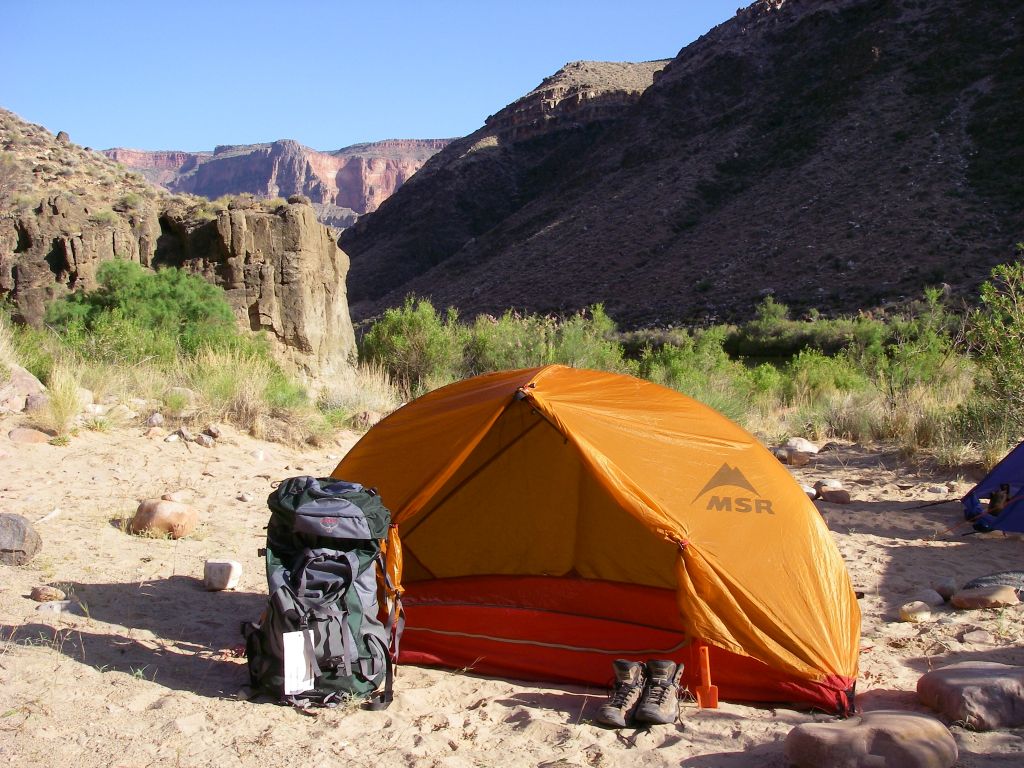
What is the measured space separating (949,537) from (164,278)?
10.3 metres

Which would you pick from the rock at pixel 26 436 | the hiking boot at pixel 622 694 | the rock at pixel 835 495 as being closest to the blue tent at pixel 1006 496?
the rock at pixel 835 495

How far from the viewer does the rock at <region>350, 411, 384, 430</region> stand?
10.5 metres

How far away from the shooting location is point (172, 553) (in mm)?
5918

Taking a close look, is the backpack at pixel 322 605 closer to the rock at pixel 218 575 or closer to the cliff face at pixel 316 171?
the rock at pixel 218 575

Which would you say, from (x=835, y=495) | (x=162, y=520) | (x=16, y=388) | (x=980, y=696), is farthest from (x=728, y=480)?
(x=16, y=388)

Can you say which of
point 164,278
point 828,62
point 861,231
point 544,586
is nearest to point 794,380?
point 164,278

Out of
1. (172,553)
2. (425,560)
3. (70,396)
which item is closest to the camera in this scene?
(425,560)

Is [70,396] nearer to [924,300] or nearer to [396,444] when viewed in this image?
[396,444]

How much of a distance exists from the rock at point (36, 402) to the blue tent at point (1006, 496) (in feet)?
26.2

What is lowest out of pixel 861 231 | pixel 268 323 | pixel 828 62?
pixel 268 323

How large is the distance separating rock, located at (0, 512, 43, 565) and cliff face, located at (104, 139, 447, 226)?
13084cm

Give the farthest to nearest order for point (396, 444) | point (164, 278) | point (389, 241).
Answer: point (389, 241) < point (164, 278) < point (396, 444)

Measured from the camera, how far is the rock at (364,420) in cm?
1050

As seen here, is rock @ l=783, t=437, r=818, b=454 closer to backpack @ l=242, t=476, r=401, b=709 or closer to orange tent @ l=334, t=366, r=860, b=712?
orange tent @ l=334, t=366, r=860, b=712
